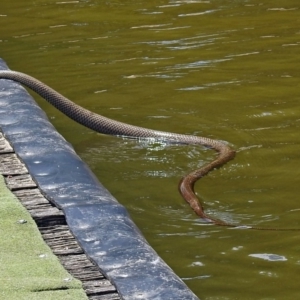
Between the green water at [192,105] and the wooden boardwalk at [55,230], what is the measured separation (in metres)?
0.82

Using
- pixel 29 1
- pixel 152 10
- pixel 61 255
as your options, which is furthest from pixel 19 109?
pixel 29 1

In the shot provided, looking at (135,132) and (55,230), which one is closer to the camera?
(55,230)

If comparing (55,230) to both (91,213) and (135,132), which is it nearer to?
(91,213)

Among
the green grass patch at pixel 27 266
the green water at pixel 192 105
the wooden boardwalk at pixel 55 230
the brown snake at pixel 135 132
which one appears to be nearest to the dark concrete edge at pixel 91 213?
the wooden boardwalk at pixel 55 230

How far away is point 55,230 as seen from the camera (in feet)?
17.1

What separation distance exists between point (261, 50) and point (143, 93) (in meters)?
2.08

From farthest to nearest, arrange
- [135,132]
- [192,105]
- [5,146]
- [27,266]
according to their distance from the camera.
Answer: [192,105], [135,132], [5,146], [27,266]

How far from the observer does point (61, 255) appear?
4.85 m

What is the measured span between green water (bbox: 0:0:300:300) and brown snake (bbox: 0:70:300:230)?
3.3 inches

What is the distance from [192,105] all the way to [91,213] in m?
3.91

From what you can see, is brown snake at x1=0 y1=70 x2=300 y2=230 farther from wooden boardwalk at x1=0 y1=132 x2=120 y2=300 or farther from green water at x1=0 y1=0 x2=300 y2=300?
wooden boardwalk at x1=0 y1=132 x2=120 y2=300

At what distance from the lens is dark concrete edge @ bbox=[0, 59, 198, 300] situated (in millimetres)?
4586

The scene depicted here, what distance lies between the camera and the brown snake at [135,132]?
6.93m

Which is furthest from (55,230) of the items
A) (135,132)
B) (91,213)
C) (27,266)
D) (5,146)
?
(135,132)
